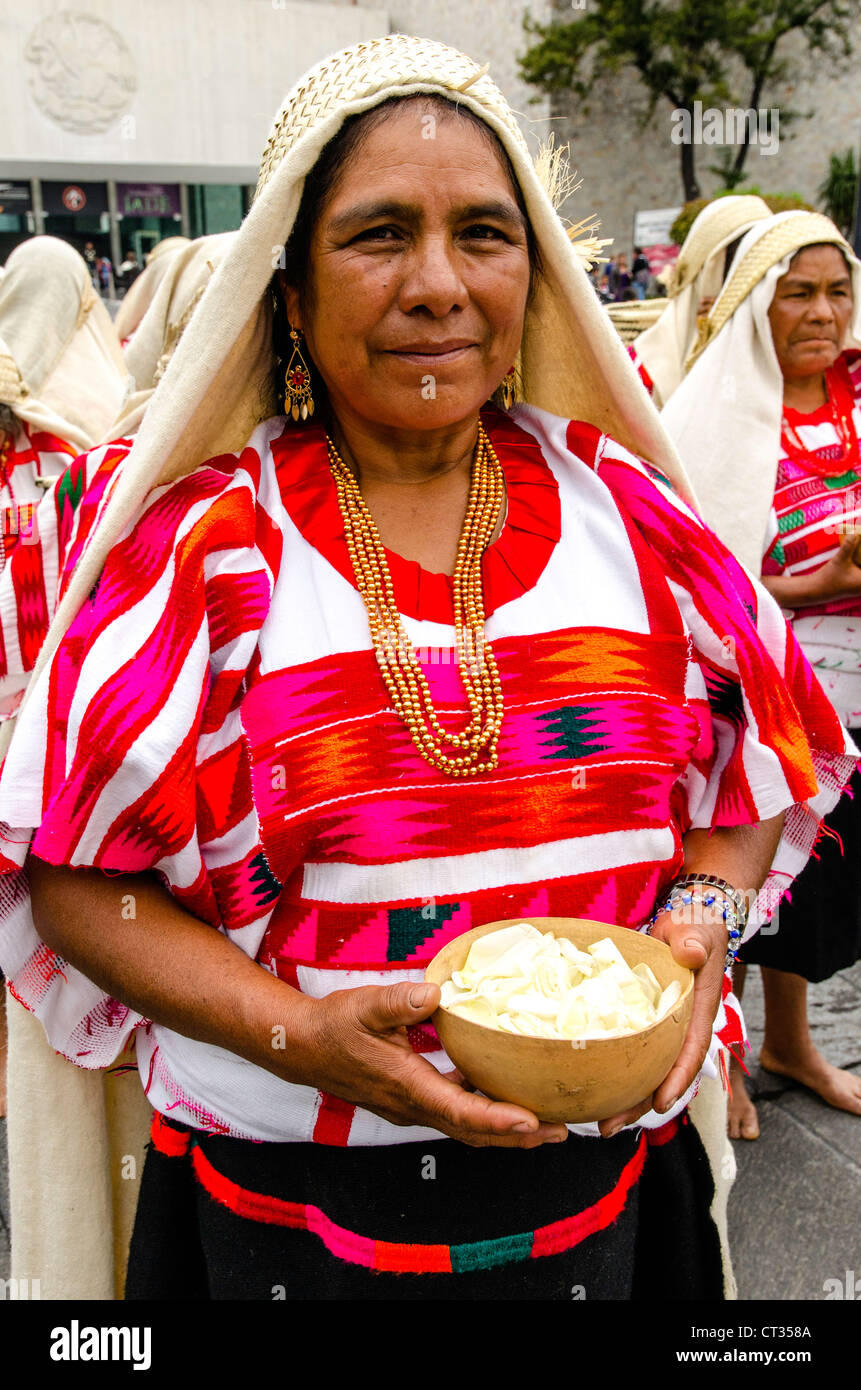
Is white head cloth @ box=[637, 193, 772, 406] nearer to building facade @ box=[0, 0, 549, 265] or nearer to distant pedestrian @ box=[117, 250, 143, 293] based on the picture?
distant pedestrian @ box=[117, 250, 143, 293]

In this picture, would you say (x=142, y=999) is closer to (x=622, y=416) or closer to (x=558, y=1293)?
(x=558, y=1293)

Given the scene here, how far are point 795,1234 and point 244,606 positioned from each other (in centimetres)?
223

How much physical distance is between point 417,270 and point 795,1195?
247cm

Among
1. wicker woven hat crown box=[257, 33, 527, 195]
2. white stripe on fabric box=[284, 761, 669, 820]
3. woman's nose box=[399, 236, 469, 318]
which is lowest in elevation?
white stripe on fabric box=[284, 761, 669, 820]

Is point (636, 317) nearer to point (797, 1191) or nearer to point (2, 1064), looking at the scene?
point (797, 1191)

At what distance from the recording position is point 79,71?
23266mm

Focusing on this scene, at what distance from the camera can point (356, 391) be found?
141 cm

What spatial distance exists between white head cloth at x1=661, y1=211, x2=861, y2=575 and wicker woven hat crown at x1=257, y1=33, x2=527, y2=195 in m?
1.70

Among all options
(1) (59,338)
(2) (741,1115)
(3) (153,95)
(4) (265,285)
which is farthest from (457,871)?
(3) (153,95)

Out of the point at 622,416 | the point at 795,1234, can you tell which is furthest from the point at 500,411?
the point at 795,1234

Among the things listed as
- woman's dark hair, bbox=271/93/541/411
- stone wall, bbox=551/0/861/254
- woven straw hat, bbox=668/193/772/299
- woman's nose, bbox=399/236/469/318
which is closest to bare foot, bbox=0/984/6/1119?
woman's dark hair, bbox=271/93/541/411

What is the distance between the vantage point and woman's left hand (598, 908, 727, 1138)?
1231mm

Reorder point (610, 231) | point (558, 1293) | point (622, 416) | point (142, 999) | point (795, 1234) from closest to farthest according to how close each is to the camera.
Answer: point (142, 999) → point (558, 1293) → point (622, 416) → point (795, 1234) → point (610, 231)

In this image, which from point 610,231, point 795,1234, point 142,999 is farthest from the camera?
point 610,231
